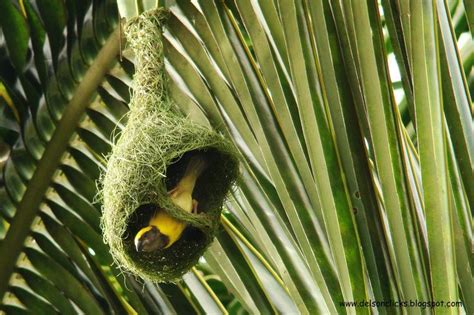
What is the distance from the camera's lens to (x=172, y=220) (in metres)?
1.38

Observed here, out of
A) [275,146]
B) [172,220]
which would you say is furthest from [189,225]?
[275,146]

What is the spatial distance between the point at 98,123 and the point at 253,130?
712 millimetres

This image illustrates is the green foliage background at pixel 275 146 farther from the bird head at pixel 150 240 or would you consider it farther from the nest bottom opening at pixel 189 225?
the bird head at pixel 150 240

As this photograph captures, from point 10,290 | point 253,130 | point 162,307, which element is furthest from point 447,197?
point 10,290

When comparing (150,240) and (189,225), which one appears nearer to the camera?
(150,240)

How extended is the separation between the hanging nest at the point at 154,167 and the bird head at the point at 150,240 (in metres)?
0.04

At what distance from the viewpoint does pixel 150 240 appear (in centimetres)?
132

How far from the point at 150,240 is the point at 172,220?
68 millimetres

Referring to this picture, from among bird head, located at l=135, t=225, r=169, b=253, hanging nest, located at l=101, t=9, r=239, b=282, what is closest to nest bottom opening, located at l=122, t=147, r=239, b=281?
hanging nest, located at l=101, t=9, r=239, b=282

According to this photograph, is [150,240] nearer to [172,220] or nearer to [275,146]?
[172,220]

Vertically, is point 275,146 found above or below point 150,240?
above

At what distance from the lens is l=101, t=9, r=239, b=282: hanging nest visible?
134 cm

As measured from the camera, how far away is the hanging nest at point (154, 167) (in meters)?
1.34

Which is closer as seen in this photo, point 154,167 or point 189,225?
point 154,167
